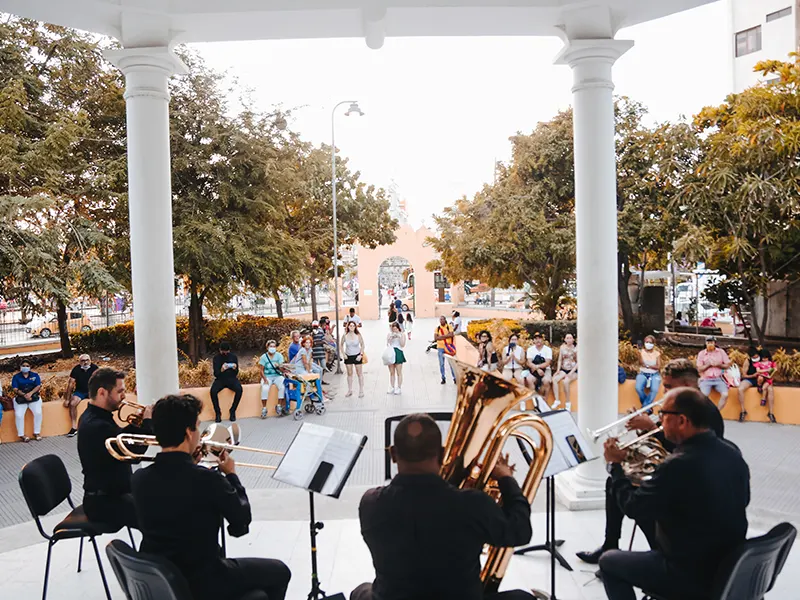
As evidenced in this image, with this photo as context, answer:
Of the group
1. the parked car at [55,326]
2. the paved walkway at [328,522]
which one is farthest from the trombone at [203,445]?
the parked car at [55,326]

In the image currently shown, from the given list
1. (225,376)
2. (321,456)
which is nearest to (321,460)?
(321,456)

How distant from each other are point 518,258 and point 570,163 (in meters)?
2.81

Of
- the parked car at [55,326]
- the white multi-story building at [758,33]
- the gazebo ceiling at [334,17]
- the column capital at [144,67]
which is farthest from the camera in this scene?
the white multi-story building at [758,33]

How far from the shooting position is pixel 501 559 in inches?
115

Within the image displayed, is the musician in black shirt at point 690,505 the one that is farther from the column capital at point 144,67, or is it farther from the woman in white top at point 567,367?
the woman in white top at point 567,367

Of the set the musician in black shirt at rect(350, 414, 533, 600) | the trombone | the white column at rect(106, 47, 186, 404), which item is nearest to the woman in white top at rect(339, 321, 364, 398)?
the white column at rect(106, 47, 186, 404)

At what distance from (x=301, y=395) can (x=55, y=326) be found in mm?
18944

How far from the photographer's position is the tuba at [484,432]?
2781mm

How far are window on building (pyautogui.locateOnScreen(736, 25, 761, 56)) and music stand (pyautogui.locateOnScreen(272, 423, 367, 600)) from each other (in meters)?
30.3

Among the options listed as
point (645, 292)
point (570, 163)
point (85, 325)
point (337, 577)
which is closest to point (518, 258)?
point (570, 163)

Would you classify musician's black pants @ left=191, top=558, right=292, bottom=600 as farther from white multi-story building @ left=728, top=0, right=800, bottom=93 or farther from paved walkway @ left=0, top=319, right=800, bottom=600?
white multi-story building @ left=728, top=0, right=800, bottom=93

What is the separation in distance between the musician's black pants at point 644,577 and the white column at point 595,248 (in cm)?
219

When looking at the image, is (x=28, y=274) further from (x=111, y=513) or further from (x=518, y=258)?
(x=518, y=258)

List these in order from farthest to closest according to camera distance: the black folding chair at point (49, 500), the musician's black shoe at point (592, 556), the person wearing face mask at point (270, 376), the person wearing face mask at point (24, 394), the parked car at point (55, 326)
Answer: the parked car at point (55, 326) → the person wearing face mask at point (270, 376) → the person wearing face mask at point (24, 394) → the musician's black shoe at point (592, 556) → the black folding chair at point (49, 500)
